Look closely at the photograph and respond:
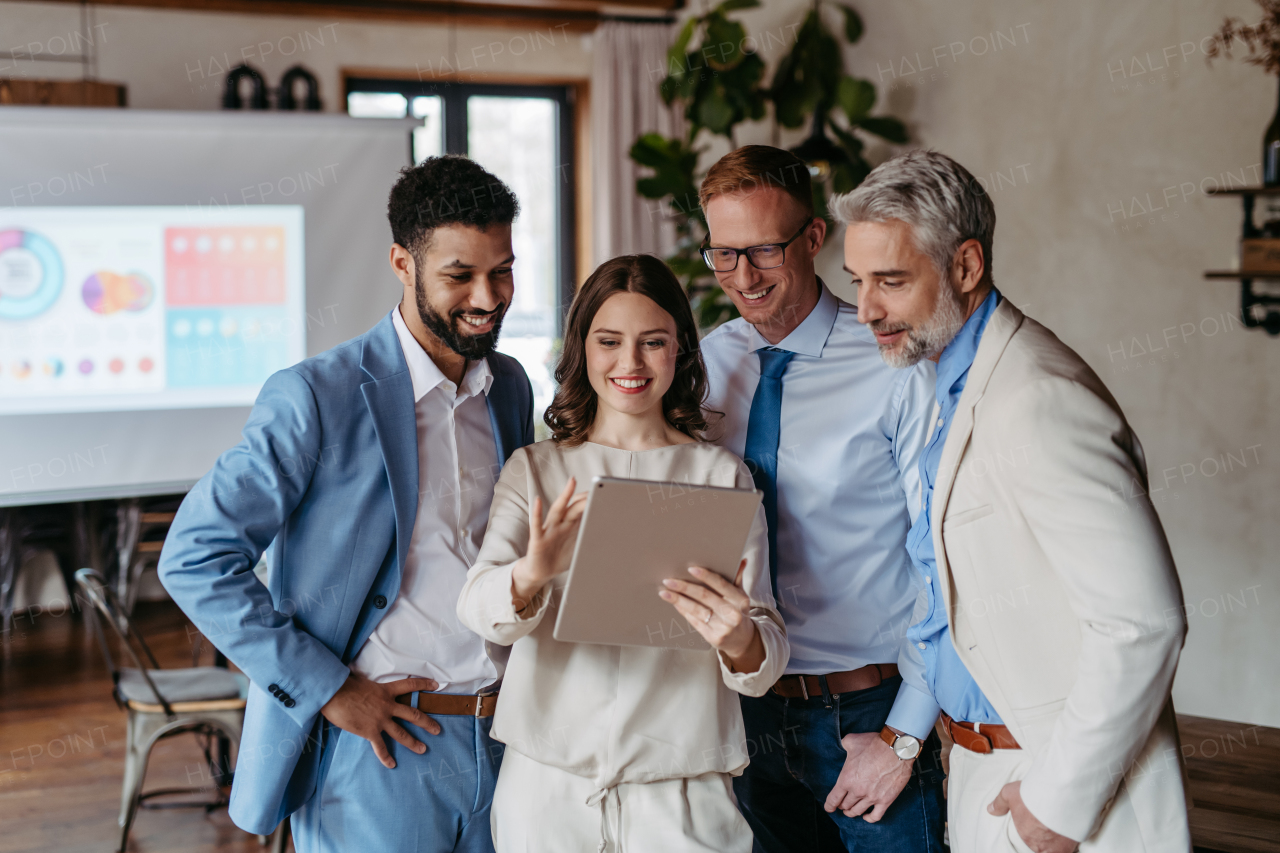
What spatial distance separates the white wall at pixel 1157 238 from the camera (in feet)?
10.1

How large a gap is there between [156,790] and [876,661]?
298 centimetres

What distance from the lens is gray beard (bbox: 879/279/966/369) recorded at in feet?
4.39

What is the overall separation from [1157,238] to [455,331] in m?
2.64

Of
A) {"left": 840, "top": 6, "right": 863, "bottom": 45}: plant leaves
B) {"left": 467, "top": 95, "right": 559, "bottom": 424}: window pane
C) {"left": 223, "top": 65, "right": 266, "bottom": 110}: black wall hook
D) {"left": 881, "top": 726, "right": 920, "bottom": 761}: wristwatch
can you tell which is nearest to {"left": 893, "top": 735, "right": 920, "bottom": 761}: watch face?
{"left": 881, "top": 726, "right": 920, "bottom": 761}: wristwatch

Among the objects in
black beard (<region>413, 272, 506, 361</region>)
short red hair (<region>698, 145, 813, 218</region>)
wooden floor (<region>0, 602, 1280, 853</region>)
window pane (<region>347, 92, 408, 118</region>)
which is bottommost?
wooden floor (<region>0, 602, 1280, 853</region>)

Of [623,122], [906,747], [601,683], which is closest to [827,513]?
[906,747]

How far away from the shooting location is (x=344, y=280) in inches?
183

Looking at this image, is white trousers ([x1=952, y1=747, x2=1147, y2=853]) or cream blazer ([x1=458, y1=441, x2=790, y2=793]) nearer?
white trousers ([x1=952, y1=747, x2=1147, y2=853])

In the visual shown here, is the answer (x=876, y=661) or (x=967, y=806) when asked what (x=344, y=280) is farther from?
Answer: (x=967, y=806)

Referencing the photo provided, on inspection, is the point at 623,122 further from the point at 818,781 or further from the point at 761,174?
the point at 818,781

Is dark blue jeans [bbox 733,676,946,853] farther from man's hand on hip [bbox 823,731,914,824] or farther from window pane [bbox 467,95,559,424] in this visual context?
window pane [bbox 467,95,559,424]

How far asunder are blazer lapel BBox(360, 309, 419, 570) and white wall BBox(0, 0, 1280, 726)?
104 inches

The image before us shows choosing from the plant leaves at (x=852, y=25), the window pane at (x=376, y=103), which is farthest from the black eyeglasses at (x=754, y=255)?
the window pane at (x=376, y=103)

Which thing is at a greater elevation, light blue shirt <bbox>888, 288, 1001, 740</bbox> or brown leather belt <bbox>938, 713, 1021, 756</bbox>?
light blue shirt <bbox>888, 288, 1001, 740</bbox>
